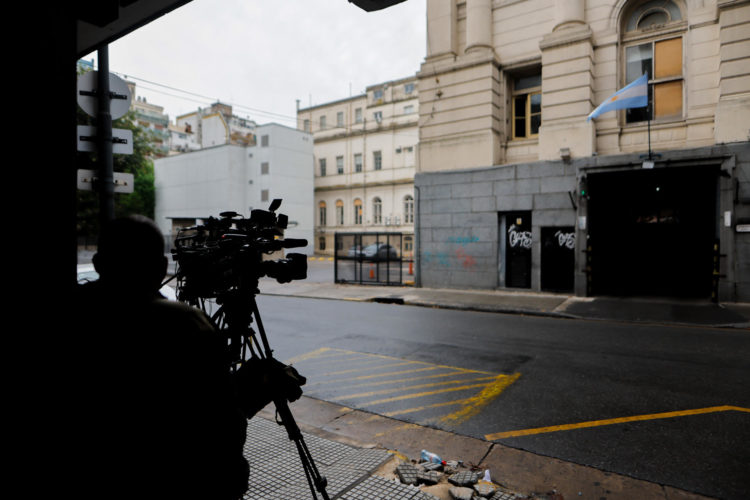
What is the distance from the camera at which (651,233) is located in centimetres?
1487

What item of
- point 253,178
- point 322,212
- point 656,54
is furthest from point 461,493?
point 322,212

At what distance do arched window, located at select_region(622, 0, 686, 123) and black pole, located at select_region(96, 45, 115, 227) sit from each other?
559 inches

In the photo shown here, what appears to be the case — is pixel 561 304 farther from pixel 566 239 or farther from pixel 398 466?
pixel 398 466

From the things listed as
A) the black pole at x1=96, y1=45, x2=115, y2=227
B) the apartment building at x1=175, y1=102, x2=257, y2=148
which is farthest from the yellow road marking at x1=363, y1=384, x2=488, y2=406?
the apartment building at x1=175, y1=102, x2=257, y2=148

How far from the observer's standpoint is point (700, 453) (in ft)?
12.6

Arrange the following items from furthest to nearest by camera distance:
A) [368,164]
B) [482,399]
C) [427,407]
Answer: [368,164] < [482,399] < [427,407]

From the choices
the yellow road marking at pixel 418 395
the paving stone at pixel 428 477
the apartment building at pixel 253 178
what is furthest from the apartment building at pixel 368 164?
the paving stone at pixel 428 477

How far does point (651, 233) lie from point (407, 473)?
14870mm

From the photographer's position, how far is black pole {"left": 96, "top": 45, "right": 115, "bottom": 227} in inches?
175

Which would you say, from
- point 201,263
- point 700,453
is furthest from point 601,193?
point 201,263

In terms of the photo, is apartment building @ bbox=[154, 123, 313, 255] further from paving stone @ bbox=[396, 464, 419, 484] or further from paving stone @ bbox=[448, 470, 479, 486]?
paving stone @ bbox=[448, 470, 479, 486]

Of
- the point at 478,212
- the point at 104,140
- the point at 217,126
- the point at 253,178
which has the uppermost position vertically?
the point at 217,126

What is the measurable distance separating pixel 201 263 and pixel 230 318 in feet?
1.21

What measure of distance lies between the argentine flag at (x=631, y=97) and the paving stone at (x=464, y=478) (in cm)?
1142
